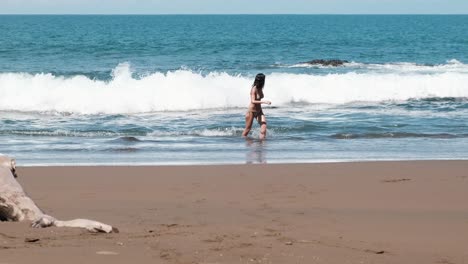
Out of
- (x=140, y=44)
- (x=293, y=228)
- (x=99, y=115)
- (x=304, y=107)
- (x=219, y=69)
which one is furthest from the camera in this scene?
(x=140, y=44)

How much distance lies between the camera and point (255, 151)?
12273 millimetres

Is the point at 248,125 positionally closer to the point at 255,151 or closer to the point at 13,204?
the point at 255,151

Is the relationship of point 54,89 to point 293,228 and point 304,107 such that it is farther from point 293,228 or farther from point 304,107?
point 293,228

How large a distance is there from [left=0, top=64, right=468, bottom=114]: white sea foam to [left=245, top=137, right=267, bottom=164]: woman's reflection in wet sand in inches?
258

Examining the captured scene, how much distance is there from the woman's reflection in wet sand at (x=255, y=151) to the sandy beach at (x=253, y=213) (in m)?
0.94

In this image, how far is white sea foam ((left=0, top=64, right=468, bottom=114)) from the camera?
2038 cm

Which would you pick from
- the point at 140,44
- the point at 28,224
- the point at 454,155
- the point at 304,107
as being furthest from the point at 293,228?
the point at 140,44

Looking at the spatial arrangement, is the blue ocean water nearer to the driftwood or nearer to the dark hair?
the dark hair

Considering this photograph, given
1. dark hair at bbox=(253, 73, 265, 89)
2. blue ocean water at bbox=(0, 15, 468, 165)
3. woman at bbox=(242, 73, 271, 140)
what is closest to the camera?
blue ocean water at bbox=(0, 15, 468, 165)

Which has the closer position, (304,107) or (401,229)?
(401,229)

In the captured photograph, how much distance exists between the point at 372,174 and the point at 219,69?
23.4m

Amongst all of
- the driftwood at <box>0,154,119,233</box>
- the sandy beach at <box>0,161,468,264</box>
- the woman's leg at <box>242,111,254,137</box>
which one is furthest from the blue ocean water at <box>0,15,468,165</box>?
the driftwood at <box>0,154,119,233</box>

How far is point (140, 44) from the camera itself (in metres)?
50.5

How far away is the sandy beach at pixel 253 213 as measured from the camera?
5.42 m
